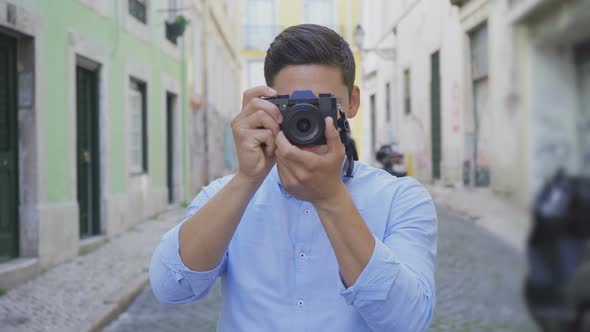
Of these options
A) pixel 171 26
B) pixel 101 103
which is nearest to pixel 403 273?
pixel 101 103

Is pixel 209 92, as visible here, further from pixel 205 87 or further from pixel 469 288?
pixel 469 288

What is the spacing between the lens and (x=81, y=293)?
4.72 metres

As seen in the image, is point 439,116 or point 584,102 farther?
point 439,116

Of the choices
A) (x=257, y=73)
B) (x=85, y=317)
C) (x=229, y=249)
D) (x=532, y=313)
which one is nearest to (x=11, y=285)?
(x=85, y=317)

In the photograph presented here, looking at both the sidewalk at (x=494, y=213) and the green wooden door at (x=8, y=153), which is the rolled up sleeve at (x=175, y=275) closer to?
the sidewalk at (x=494, y=213)

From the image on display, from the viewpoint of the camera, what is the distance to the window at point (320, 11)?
1.79 meters

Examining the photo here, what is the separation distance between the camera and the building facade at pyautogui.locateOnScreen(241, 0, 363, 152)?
1571 mm

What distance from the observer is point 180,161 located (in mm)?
11172

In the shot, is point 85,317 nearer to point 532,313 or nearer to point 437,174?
point 437,174

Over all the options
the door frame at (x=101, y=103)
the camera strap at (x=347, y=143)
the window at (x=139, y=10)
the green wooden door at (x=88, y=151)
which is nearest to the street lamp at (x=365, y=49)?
the camera strap at (x=347, y=143)

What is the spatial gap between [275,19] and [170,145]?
9.85 m

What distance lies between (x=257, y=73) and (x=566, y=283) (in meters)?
1.43

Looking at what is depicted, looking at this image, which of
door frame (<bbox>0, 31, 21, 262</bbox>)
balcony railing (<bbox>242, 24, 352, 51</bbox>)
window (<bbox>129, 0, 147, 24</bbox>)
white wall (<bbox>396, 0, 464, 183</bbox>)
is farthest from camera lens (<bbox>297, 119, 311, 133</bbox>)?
window (<bbox>129, 0, 147, 24</bbox>)

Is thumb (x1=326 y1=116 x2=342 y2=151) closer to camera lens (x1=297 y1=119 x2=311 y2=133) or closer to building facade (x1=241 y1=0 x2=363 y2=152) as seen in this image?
camera lens (x1=297 y1=119 x2=311 y2=133)
